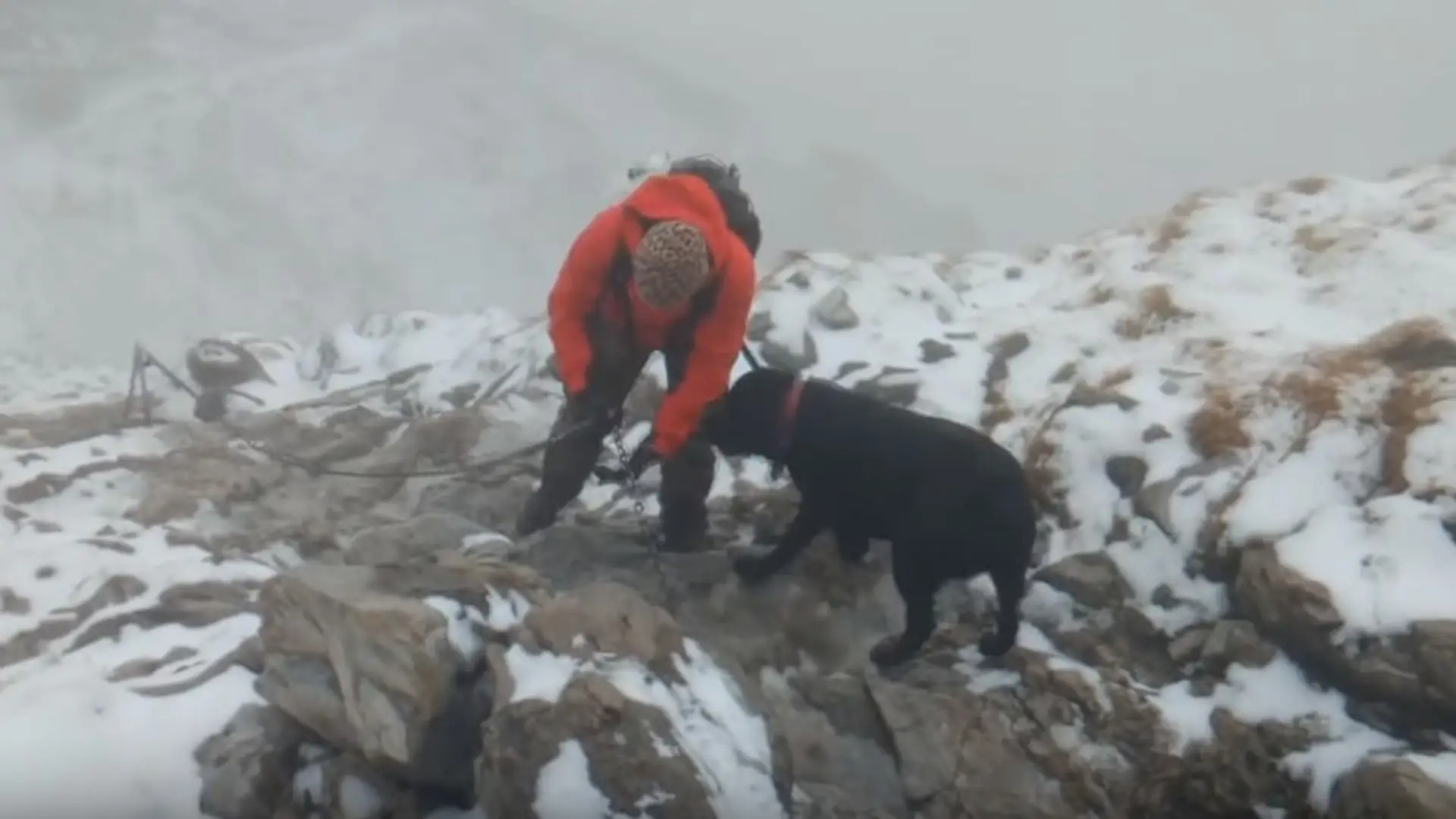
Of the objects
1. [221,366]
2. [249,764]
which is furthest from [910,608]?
[221,366]

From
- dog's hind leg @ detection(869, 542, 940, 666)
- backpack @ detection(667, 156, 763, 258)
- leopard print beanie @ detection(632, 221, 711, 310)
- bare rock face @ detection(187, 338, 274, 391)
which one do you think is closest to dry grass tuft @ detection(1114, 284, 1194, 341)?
backpack @ detection(667, 156, 763, 258)

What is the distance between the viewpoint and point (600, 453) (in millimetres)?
4828

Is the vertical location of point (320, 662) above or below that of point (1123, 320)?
below

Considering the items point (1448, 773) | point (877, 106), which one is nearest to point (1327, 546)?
point (1448, 773)

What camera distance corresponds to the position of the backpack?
176 inches

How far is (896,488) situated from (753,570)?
77cm

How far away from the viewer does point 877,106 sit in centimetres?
5000

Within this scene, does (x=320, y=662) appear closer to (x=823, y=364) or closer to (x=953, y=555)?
(x=953, y=555)

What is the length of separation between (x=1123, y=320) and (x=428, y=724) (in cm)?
403

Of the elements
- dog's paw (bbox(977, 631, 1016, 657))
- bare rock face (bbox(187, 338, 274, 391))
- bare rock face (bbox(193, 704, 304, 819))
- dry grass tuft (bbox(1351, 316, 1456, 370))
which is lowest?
bare rock face (bbox(187, 338, 274, 391))

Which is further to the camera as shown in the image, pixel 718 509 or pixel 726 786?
pixel 718 509

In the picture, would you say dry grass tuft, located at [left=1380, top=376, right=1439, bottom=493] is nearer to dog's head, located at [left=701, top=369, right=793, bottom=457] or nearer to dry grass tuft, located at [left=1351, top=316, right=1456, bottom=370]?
dry grass tuft, located at [left=1351, top=316, right=1456, bottom=370]

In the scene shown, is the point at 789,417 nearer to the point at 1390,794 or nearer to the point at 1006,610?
the point at 1006,610

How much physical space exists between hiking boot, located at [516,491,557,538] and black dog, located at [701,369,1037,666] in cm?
88
